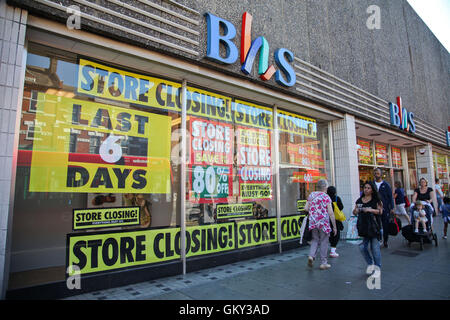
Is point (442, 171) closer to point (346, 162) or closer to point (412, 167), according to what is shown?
point (412, 167)

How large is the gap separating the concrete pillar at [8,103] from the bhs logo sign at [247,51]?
9.75ft

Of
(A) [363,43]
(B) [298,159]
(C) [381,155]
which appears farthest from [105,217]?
(C) [381,155]

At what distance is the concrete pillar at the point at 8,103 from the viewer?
3.28 meters

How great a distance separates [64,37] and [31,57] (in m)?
0.63

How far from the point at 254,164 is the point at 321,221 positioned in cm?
217

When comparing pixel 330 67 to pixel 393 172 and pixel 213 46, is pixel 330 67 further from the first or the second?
pixel 393 172

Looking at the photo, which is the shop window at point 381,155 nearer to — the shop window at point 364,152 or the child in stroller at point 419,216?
the shop window at point 364,152

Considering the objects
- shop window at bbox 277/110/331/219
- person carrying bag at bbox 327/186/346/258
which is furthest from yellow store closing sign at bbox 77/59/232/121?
person carrying bag at bbox 327/186/346/258

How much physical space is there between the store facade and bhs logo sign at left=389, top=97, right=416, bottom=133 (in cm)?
533

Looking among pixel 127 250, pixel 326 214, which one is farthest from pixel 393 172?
pixel 127 250

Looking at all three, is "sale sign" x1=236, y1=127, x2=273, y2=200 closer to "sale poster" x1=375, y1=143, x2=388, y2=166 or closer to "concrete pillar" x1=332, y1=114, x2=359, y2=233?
"concrete pillar" x1=332, y1=114, x2=359, y2=233

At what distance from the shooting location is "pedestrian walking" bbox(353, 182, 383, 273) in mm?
4504

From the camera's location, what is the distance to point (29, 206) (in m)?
→ 4.34

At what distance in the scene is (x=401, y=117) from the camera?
11.3 meters
